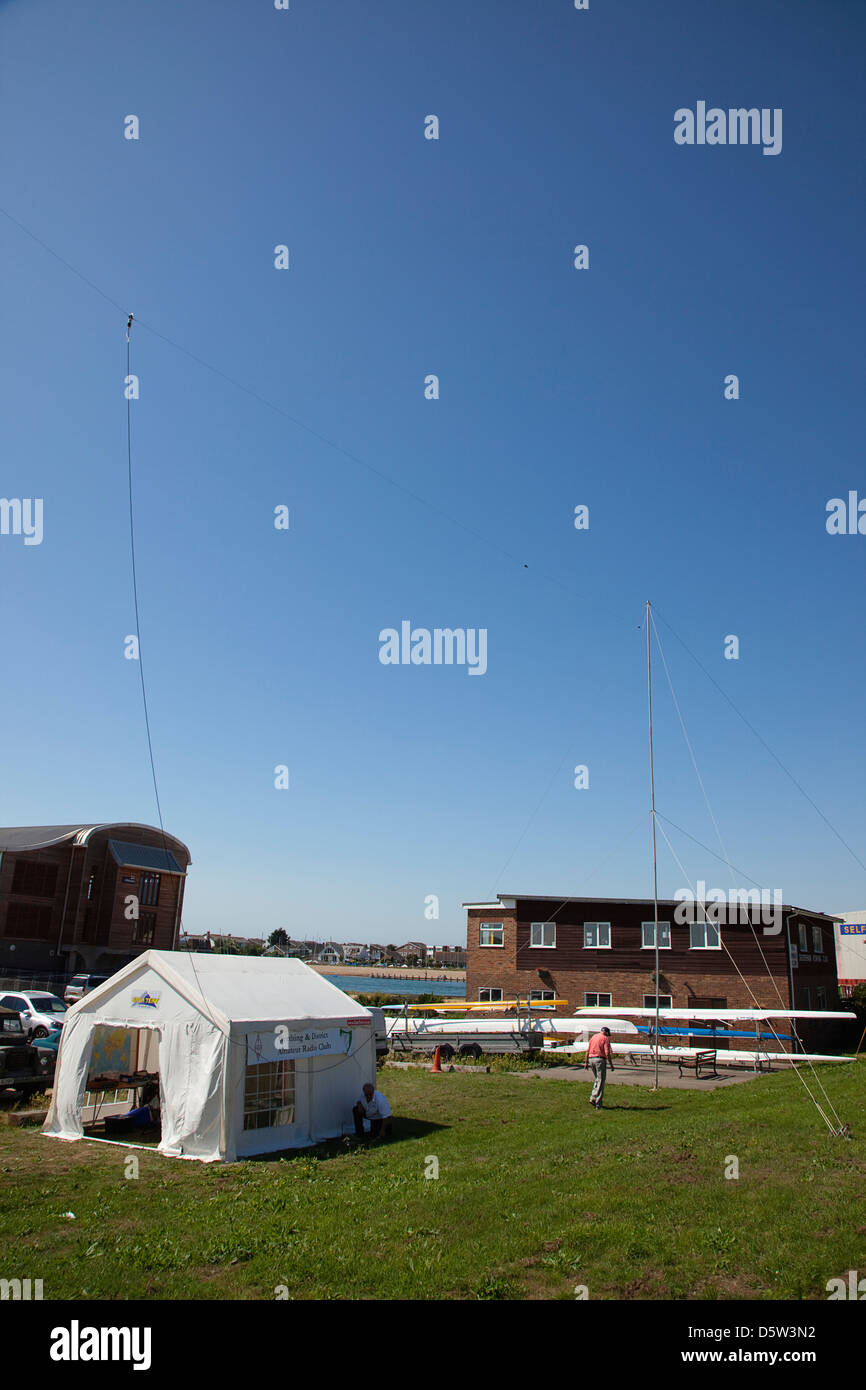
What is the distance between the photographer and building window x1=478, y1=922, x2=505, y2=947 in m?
41.5

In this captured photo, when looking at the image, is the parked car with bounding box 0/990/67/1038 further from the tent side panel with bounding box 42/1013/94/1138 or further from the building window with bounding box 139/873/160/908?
the building window with bounding box 139/873/160/908

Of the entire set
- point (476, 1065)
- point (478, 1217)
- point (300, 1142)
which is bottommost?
point (476, 1065)

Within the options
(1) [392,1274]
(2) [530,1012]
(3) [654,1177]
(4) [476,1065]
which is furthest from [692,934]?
(1) [392,1274]

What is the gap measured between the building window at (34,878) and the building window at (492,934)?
3181 cm

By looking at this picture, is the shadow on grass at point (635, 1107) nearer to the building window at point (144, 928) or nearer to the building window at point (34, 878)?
the building window at point (34, 878)

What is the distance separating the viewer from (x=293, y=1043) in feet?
50.5

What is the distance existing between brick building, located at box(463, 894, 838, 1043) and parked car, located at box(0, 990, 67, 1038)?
62.0 ft

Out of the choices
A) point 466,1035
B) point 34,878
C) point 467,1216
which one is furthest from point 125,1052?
point 34,878

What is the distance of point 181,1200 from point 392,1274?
15.3 feet
